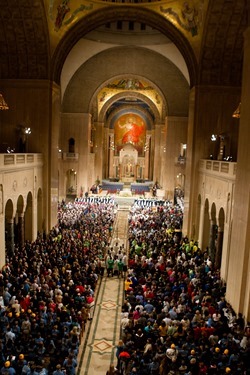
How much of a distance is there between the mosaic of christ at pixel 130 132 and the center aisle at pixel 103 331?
36.2 m

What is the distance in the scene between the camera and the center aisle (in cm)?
864

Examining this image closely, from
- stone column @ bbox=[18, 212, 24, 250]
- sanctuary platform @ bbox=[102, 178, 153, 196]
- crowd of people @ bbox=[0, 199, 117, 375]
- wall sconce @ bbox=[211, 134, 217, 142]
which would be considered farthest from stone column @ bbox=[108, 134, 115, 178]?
stone column @ bbox=[18, 212, 24, 250]

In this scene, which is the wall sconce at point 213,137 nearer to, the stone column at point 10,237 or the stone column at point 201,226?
the stone column at point 201,226

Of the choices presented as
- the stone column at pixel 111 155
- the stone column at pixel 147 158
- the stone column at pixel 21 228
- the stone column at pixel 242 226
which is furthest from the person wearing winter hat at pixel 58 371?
the stone column at pixel 147 158

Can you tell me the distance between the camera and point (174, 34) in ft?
61.7

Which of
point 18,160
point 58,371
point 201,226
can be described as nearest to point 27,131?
point 18,160

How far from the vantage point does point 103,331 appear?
33.4ft

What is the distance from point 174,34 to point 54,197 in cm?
1028

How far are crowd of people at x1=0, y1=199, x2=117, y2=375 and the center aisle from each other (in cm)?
35

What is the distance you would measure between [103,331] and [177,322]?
2356 mm

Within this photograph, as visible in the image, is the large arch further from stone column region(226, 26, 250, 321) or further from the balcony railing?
the balcony railing

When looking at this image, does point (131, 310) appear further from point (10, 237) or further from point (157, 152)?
point (157, 152)

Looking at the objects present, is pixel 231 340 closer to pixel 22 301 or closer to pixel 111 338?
pixel 111 338

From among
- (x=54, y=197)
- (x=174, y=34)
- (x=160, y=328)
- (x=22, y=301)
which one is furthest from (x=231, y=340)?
(x=174, y=34)
